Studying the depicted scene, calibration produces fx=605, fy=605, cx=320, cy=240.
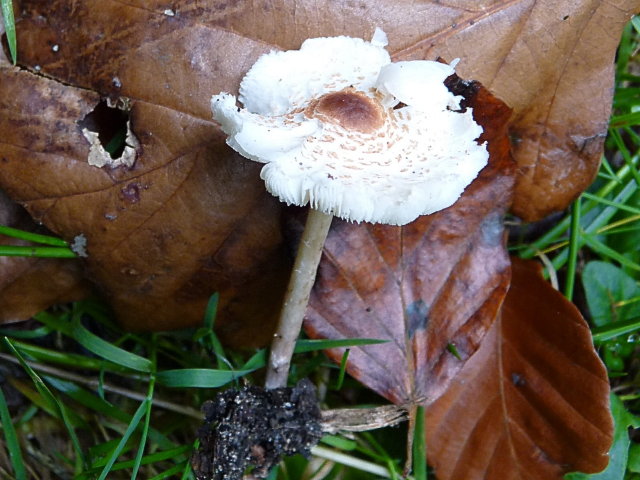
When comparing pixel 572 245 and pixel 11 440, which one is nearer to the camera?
pixel 11 440

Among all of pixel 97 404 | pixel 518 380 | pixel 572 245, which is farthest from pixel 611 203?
pixel 97 404

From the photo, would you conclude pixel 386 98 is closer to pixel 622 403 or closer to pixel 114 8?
pixel 114 8

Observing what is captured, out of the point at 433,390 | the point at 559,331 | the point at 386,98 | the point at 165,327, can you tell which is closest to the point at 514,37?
the point at 386,98

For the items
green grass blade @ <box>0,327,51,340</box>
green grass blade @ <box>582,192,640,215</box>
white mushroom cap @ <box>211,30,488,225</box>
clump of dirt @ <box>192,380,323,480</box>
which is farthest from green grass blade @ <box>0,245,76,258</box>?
green grass blade @ <box>582,192,640,215</box>

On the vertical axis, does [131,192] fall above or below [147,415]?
above

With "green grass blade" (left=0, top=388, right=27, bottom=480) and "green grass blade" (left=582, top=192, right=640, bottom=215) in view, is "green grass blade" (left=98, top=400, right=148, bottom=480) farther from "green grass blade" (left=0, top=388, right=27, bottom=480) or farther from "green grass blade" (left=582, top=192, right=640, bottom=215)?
A: "green grass blade" (left=582, top=192, right=640, bottom=215)

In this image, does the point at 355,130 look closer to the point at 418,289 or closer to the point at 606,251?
the point at 418,289
